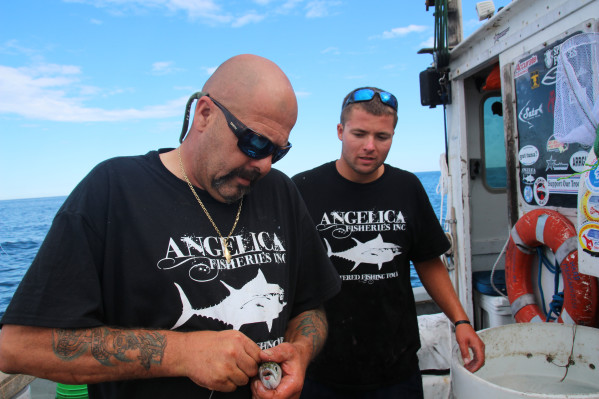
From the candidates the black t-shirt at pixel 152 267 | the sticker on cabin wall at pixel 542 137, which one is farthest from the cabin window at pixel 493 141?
the black t-shirt at pixel 152 267

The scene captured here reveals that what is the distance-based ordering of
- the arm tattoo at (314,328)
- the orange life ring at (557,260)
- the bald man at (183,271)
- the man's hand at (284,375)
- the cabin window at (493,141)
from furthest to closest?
the cabin window at (493,141), the orange life ring at (557,260), the arm tattoo at (314,328), the man's hand at (284,375), the bald man at (183,271)

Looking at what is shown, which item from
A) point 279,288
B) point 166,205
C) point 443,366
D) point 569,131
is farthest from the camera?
point 443,366

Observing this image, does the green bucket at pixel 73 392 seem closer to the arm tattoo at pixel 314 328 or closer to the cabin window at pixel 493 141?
the arm tattoo at pixel 314 328

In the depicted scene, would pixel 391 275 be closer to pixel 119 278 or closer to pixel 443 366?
pixel 119 278

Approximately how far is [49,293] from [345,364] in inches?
66.8

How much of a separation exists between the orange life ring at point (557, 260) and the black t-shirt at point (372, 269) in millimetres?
790

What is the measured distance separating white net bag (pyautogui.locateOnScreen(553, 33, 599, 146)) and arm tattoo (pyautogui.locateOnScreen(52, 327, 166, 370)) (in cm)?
224

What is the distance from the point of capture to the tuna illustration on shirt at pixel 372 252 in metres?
2.41

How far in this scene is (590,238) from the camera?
194 centimetres

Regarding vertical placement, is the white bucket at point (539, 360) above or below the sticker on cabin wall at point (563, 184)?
below

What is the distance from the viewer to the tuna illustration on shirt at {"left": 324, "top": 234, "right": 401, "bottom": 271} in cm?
241

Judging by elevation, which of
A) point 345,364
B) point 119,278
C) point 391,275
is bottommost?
point 345,364

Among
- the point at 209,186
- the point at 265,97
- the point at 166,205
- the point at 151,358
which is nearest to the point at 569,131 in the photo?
the point at 265,97

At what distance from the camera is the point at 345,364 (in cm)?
238
